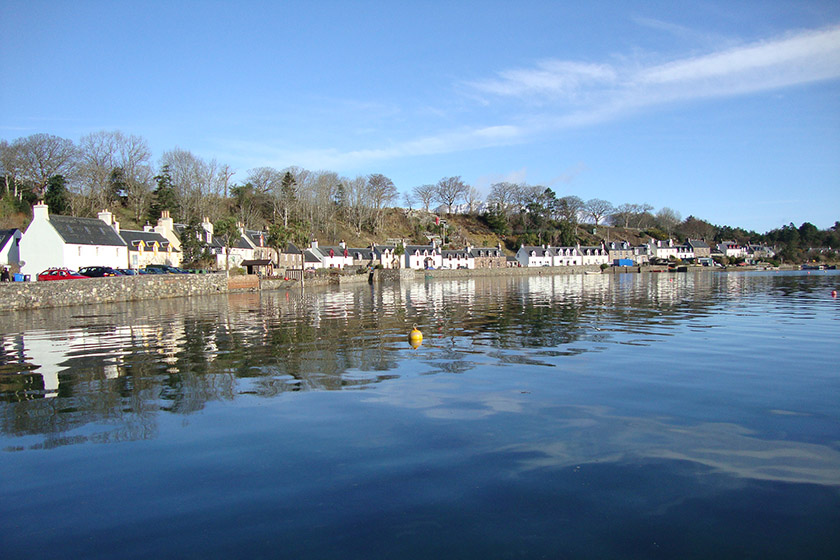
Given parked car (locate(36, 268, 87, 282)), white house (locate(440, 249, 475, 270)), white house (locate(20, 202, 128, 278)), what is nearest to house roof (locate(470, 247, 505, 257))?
white house (locate(440, 249, 475, 270))

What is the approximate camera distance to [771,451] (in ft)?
29.7

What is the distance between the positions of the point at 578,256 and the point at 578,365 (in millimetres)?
143762

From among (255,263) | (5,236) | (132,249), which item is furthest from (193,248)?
(5,236)

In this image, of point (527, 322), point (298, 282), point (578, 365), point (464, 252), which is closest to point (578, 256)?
point (464, 252)

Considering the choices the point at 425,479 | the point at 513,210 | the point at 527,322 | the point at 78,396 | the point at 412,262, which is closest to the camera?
the point at 425,479

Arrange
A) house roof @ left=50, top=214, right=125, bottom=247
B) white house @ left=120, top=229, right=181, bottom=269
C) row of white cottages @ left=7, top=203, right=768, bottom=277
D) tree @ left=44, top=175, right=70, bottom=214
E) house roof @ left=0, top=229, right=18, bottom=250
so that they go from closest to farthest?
row of white cottages @ left=7, top=203, right=768, bottom=277
house roof @ left=50, top=214, right=125, bottom=247
house roof @ left=0, top=229, right=18, bottom=250
white house @ left=120, top=229, right=181, bottom=269
tree @ left=44, top=175, right=70, bottom=214

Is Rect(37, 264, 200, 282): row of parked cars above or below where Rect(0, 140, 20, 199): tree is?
below

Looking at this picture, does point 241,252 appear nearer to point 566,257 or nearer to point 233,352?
point 233,352

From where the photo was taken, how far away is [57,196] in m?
87.5

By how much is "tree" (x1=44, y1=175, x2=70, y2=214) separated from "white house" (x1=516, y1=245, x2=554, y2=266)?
103m

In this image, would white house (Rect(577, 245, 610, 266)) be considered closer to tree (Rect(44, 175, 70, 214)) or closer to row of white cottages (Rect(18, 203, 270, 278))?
row of white cottages (Rect(18, 203, 270, 278))

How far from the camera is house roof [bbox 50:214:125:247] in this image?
6066 cm

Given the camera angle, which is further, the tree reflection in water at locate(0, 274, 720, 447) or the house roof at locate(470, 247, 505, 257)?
the house roof at locate(470, 247, 505, 257)

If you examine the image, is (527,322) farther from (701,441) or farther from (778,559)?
(778,559)
